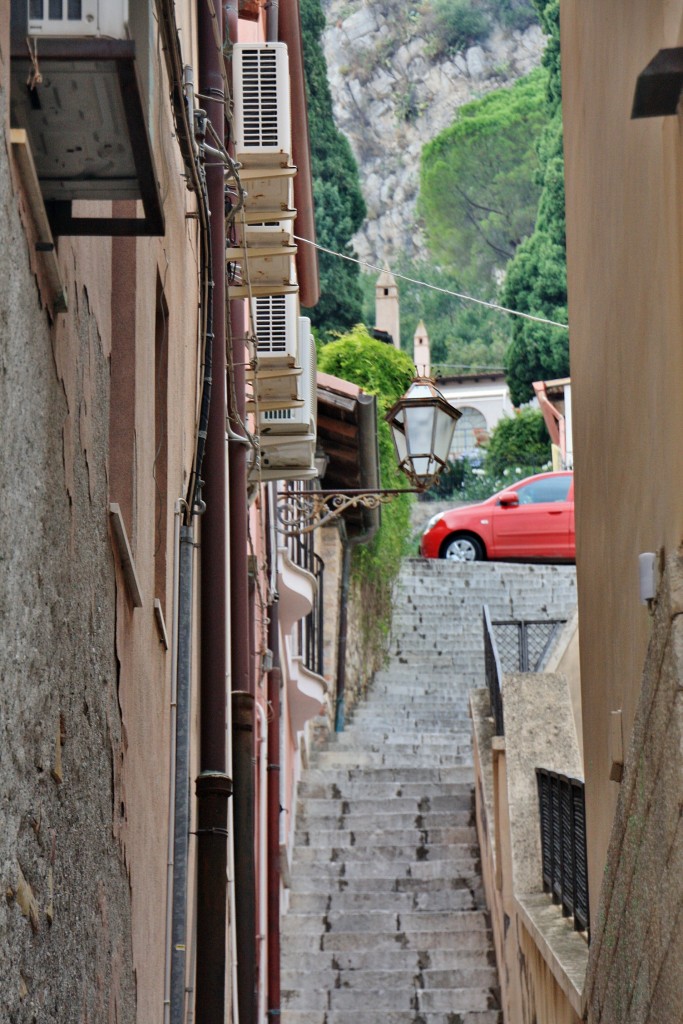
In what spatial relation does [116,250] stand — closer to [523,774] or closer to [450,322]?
[523,774]

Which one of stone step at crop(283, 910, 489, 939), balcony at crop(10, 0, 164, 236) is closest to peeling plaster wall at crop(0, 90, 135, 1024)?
balcony at crop(10, 0, 164, 236)

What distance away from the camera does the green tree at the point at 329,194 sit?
41.7 meters

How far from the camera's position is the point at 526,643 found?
1469 centimetres

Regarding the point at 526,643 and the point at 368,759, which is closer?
the point at 526,643

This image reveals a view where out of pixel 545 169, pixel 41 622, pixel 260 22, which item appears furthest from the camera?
pixel 545 169

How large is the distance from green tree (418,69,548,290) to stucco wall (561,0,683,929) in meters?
68.1

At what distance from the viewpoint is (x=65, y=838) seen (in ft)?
13.0

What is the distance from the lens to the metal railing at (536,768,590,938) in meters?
8.29

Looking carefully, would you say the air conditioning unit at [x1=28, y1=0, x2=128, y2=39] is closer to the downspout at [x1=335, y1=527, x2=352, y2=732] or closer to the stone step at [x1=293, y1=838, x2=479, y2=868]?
the stone step at [x1=293, y1=838, x2=479, y2=868]

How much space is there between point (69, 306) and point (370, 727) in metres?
15.3

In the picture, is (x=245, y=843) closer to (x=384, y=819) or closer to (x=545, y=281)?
(x=384, y=819)

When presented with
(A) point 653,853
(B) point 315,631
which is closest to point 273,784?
(B) point 315,631

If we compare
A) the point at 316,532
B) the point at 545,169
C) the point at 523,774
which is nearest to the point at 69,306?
the point at 523,774

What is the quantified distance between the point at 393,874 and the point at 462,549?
13443 millimetres
